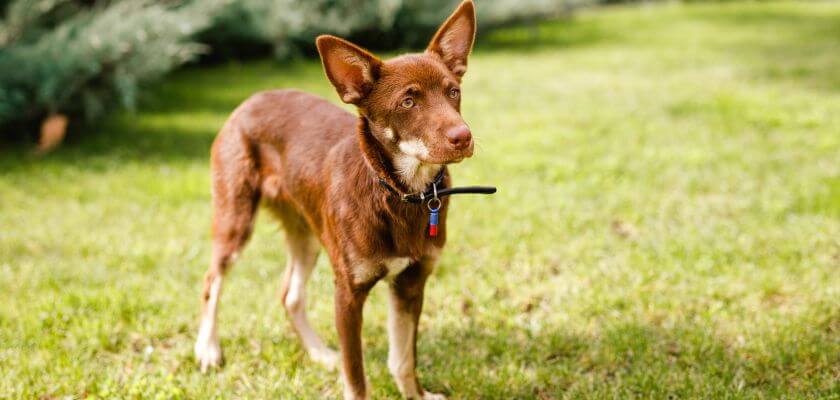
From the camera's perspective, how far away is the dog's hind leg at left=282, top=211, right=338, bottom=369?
3807 mm

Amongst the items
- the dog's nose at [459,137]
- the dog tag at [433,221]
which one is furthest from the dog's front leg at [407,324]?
the dog's nose at [459,137]

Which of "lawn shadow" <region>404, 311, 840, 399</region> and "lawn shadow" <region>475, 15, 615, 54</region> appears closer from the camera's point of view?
"lawn shadow" <region>404, 311, 840, 399</region>

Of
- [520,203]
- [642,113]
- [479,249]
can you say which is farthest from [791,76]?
[479,249]

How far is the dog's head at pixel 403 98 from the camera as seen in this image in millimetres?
2693

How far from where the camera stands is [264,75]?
11.5 meters

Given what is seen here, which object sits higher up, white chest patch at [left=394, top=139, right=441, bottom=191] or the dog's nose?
the dog's nose

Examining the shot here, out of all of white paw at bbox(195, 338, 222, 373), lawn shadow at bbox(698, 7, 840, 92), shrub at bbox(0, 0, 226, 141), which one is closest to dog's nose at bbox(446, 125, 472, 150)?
white paw at bbox(195, 338, 222, 373)

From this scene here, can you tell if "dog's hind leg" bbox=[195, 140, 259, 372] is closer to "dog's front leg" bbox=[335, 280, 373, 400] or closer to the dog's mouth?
"dog's front leg" bbox=[335, 280, 373, 400]

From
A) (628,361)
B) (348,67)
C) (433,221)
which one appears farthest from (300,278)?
(628,361)

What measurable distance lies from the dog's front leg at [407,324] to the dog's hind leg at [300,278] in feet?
1.70

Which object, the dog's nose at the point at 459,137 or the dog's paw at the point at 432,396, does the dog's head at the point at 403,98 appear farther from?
the dog's paw at the point at 432,396

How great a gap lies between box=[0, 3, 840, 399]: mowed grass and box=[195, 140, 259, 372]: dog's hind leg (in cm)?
13

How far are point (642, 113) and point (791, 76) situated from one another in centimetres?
329

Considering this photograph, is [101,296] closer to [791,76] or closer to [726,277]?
[726,277]
